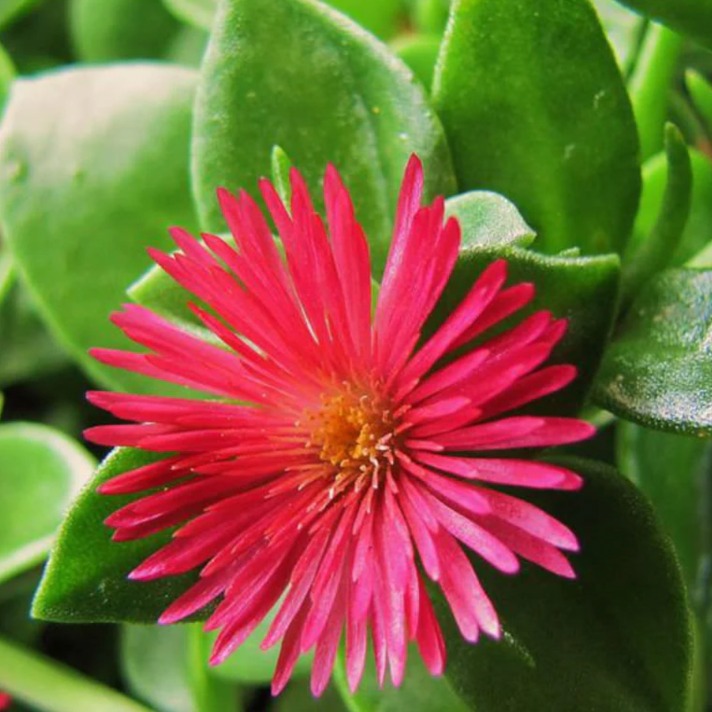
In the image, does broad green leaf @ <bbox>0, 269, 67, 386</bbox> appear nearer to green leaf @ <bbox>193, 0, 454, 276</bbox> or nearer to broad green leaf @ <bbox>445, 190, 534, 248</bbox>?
green leaf @ <bbox>193, 0, 454, 276</bbox>

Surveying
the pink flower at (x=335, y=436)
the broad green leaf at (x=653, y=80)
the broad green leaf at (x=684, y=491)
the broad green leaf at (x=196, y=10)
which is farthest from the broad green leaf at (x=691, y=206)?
the broad green leaf at (x=196, y=10)

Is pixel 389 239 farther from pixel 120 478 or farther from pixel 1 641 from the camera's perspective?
pixel 1 641

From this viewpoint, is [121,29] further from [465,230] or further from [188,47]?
[465,230]

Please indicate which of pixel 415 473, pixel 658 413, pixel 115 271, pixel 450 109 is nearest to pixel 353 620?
pixel 415 473

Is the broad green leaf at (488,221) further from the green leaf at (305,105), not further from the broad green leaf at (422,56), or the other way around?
the broad green leaf at (422,56)

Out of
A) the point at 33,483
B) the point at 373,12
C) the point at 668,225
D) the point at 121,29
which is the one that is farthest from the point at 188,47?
the point at 668,225
